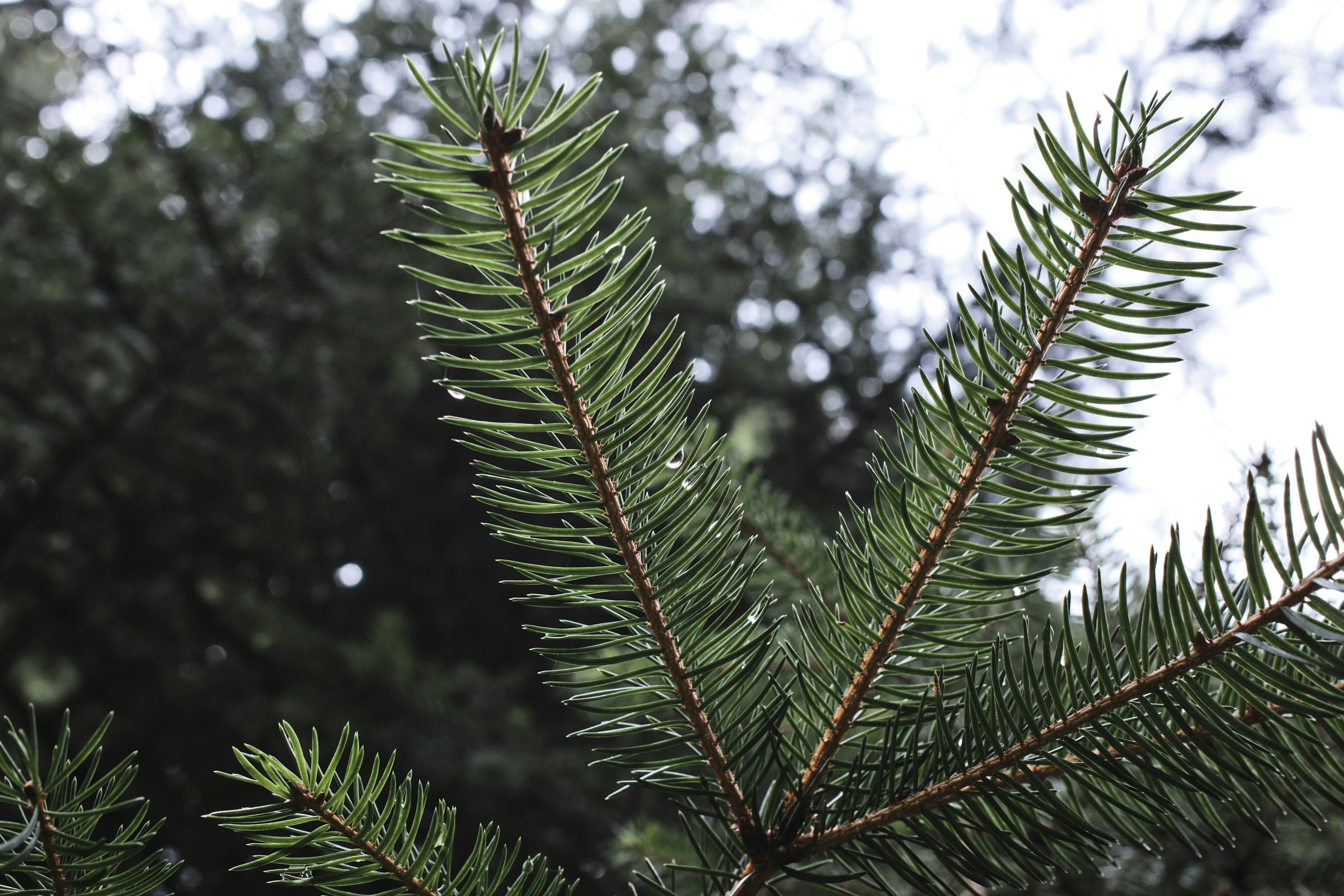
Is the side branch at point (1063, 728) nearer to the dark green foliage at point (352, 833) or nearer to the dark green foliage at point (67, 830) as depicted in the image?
the dark green foliage at point (352, 833)

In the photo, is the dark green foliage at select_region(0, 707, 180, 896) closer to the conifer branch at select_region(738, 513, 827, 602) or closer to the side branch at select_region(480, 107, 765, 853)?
the side branch at select_region(480, 107, 765, 853)

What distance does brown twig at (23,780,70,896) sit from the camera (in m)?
0.24

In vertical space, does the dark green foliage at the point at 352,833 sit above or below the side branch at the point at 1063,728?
below

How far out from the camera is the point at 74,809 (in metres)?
0.25

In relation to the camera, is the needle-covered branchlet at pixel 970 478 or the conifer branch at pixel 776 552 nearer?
the needle-covered branchlet at pixel 970 478

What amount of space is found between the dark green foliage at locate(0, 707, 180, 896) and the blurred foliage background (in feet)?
2.91

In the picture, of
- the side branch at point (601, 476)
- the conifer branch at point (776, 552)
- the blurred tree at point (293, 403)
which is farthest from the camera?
the blurred tree at point (293, 403)

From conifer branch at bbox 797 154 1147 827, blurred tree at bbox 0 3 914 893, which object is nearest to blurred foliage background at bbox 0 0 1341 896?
blurred tree at bbox 0 3 914 893

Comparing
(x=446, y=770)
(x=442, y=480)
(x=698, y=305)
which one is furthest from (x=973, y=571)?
(x=442, y=480)

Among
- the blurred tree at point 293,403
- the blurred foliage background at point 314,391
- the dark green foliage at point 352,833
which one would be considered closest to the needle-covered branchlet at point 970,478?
the dark green foliage at point 352,833

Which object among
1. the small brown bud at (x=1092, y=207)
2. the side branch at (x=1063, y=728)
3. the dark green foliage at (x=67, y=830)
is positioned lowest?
the dark green foliage at (x=67, y=830)

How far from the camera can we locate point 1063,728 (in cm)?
26

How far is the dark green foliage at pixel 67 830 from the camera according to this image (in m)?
0.24

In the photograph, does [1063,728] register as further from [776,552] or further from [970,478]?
[776,552]
